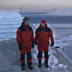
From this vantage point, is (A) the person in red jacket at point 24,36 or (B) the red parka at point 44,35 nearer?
(A) the person in red jacket at point 24,36

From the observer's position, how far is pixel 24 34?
13.7ft

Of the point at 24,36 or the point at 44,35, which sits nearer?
the point at 24,36

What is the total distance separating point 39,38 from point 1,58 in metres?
1.64

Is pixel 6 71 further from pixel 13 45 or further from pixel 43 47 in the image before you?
pixel 13 45

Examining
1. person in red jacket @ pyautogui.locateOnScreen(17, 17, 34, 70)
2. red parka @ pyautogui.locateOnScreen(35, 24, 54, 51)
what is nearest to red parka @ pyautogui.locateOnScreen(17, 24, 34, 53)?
person in red jacket @ pyautogui.locateOnScreen(17, 17, 34, 70)

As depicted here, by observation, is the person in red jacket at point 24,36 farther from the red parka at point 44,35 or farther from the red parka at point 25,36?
the red parka at point 44,35

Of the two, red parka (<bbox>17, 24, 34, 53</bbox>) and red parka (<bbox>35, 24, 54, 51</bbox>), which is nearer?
red parka (<bbox>17, 24, 34, 53</bbox>)

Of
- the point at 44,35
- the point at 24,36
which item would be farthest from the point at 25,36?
the point at 44,35

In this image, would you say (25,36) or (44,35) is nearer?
(25,36)

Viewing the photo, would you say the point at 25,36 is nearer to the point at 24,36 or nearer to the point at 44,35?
the point at 24,36

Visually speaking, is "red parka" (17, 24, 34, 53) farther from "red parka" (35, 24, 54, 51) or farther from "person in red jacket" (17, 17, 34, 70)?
"red parka" (35, 24, 54, 51)

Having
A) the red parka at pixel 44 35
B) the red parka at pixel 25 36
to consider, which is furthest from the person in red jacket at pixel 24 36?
the red parka at pixel 44 35

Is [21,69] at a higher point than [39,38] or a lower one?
lower

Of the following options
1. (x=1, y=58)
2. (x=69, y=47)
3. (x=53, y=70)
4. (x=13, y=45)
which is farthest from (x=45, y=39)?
(x=69, y=47)
